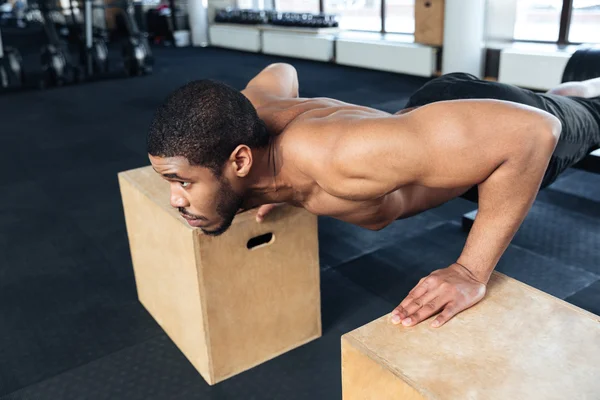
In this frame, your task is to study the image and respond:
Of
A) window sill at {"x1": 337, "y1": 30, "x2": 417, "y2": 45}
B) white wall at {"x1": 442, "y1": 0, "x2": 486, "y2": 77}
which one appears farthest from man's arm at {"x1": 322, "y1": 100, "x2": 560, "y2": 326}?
window sill at {"x1": 337, "y1": 30, "x2": 417, "y2": 45}

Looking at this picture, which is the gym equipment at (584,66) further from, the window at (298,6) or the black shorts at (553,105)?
the window at (298,6)

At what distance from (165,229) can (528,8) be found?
178 inches

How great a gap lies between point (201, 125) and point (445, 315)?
1.74 ft

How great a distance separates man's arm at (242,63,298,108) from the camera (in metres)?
1.40

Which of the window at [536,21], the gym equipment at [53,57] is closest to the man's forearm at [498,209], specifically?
the window at [536,21]

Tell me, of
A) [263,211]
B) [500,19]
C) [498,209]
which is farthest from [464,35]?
[498,209]

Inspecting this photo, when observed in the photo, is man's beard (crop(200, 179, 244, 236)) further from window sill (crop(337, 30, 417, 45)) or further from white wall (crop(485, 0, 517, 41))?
window sill (crop(337, 30, 417, 45))

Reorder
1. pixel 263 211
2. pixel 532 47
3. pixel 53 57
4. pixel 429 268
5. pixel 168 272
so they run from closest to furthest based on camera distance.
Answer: pixel 263 211
pixel 168 272
pixel 429 268
pixel 532 47
pixel 53 57

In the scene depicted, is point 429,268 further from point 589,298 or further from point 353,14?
point 353,14

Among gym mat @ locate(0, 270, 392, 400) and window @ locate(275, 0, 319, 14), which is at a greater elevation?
window @ locate(275, 0, 319, 14)

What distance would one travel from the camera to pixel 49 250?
211 cm

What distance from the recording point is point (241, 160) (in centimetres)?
104

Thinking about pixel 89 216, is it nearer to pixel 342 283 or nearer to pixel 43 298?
pixel 43 298

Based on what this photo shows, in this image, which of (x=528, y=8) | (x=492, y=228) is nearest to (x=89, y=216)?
(x=492, y=228)
